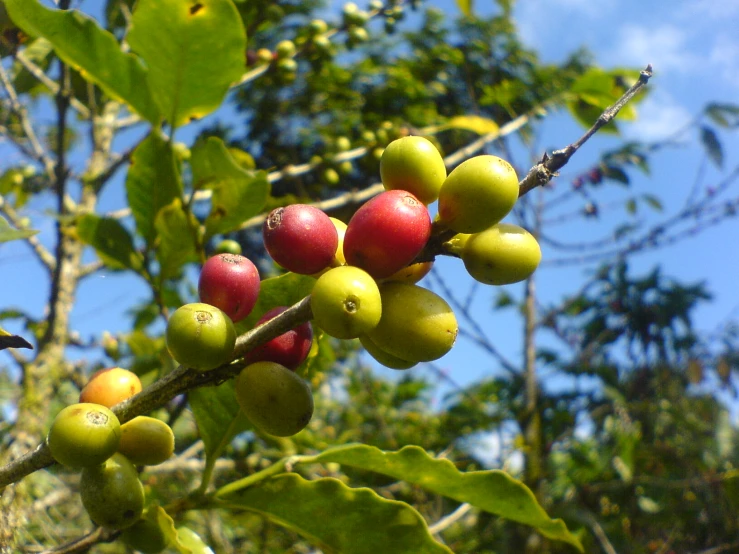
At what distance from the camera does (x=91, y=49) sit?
4.57ft

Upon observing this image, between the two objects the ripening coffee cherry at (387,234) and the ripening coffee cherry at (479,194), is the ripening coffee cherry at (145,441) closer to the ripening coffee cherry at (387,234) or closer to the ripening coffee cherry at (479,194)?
the ripening coffee cherry at (387,234)

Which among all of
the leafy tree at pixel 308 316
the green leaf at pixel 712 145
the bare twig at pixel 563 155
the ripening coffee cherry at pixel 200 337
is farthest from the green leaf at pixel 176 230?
the green leaf at pixel 712 145

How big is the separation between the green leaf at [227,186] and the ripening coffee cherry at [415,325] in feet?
2.69

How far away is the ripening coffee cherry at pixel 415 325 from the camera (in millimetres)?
768

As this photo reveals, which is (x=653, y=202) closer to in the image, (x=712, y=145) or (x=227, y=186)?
(x=712, y=145)

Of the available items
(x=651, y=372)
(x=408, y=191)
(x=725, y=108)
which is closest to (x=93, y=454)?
(x=408, y=191)

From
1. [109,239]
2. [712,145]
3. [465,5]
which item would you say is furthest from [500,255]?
[712,145]

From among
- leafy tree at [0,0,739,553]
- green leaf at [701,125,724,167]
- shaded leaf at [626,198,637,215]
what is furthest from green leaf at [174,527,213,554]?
shaded leaf at [626,198,637,215]

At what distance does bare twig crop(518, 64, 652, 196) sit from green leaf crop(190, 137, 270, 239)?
0.92 meters

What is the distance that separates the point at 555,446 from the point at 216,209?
3.13 metres

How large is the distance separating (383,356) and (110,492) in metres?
0.41

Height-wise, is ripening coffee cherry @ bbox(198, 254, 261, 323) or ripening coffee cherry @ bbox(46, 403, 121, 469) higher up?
ripening coffee cherry @ bbox(198, 254, 261, 323)

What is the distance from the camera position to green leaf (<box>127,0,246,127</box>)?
1312 mm

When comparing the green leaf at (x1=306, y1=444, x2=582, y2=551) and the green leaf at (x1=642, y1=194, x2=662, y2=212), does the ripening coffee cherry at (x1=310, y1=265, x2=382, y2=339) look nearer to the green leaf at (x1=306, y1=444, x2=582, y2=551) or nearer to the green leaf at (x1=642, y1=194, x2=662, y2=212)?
the green leaf at (x1=306, y1=444, x2=582, y2=551)
